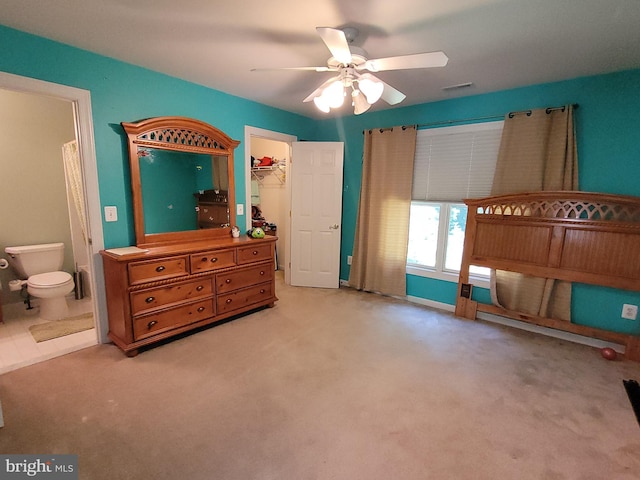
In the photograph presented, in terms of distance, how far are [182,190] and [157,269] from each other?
0.89 metres

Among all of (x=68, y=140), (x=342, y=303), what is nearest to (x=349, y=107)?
(x=342, y=303)

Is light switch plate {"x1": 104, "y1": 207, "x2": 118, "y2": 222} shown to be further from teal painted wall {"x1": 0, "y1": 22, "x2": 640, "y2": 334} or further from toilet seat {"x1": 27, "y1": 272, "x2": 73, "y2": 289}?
toilet seat {"x1": 27, "y1": 272, "x2": 73, "y2": 289}

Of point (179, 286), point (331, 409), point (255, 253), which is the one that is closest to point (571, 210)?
point (331, 409)

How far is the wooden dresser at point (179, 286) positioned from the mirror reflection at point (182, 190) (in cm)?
24

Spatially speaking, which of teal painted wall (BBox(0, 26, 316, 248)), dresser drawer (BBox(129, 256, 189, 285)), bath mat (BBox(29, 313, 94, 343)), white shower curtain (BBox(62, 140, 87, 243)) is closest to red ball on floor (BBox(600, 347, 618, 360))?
dresser drawer (BBox(129, 256, 189, 285))

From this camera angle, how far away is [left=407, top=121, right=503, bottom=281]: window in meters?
3.18

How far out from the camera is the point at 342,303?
3.69 meters

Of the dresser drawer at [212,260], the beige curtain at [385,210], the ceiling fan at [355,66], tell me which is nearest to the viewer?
the ceiling fan at [355,66]

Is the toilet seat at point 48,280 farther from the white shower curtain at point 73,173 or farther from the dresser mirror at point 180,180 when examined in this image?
the dresser mirror at point 180,180

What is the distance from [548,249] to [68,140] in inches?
205

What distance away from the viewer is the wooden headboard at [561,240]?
2.43 meters

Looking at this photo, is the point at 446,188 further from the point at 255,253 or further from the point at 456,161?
the point at 255,253

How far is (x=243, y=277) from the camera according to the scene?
3.11 metres

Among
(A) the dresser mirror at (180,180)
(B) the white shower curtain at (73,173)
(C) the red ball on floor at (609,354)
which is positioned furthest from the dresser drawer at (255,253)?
(C) the red ball on floor at (609,354)
